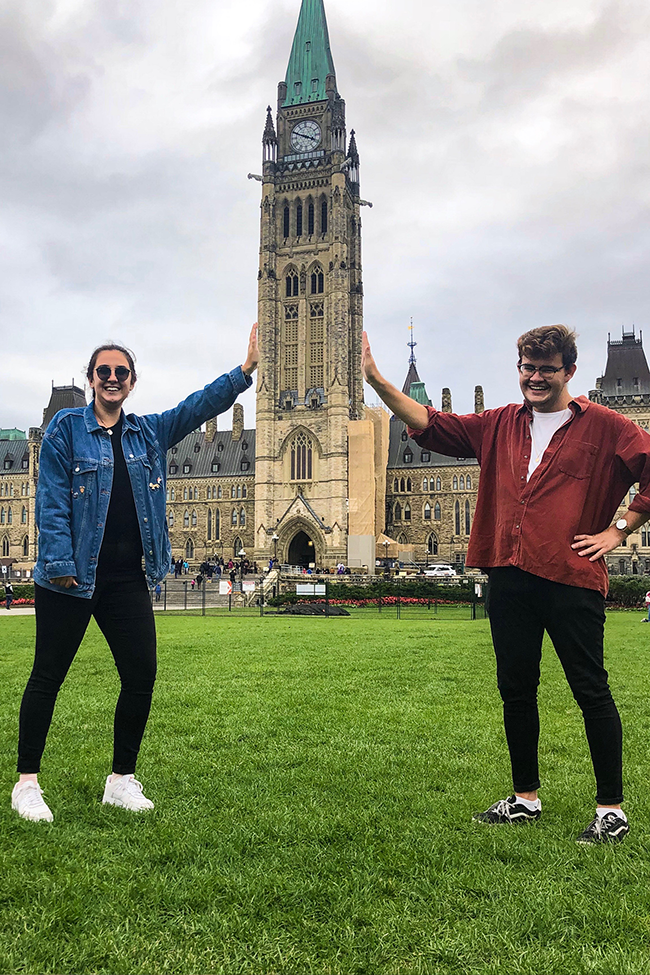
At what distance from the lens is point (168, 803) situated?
4.11 m

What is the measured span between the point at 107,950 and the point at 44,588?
2056 mm

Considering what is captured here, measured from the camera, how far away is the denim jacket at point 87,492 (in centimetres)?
409

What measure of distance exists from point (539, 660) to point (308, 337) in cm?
5646

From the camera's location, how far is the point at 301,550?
198 feet

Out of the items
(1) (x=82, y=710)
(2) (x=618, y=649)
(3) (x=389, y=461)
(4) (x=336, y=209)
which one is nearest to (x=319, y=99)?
(4) (x=336, y=209)

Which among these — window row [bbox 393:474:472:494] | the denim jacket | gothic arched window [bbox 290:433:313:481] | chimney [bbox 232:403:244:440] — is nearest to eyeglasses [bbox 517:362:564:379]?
the denim jacket

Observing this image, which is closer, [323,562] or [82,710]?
[82,710]

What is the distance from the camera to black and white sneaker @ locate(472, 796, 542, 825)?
3.85 meters

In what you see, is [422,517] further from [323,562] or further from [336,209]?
[336,209]

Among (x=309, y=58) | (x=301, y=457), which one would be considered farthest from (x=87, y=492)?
(x=309, y=58)

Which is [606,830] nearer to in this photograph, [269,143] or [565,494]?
[565,494]

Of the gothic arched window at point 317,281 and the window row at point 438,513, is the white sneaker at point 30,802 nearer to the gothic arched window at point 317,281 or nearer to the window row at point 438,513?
the gothic arched window at point 317,281

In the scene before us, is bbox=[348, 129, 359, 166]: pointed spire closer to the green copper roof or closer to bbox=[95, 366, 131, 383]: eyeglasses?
the green copper roof

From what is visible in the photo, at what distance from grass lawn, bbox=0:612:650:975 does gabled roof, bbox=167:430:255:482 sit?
209ft
